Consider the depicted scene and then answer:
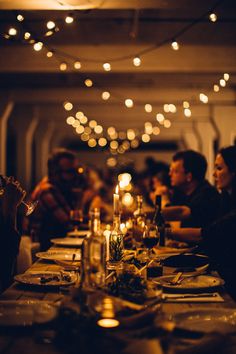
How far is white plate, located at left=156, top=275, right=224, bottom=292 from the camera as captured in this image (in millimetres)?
2565

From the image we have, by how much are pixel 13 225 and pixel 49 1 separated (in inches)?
117

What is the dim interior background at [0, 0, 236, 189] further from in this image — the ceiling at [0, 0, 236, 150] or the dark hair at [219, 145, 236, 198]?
the dark hair at [219, 145, 236, 198]

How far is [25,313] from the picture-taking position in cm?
213

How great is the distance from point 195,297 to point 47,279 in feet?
2.25

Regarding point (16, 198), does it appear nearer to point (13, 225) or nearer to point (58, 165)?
point (13, 225)

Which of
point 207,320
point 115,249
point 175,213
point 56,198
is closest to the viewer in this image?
point 207,320

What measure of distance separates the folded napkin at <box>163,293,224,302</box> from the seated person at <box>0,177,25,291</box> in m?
1.01

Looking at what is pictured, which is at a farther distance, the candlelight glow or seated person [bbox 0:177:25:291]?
seated person [bbox 0:177:25:291]

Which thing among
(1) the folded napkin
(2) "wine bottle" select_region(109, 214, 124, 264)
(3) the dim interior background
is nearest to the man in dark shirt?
(3) the dim interior background

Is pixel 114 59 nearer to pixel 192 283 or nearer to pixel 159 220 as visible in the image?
pixel 159 220

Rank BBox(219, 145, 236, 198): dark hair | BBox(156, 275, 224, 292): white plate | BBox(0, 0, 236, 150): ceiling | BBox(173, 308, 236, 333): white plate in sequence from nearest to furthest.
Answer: BBox(173, 308, 236, 333): white plate
BBox(156, 275, 224, 292): white plate
BBox(219, 145, 236, 198): dark hair
BBox(0, 0, 236, 150): ceiling

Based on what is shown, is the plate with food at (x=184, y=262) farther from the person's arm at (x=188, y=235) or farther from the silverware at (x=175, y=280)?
the person's arm at (x=188, y=235)

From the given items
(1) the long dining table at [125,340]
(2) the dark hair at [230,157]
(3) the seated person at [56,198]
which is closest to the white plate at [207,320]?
(1) the long dining table at [125,340]

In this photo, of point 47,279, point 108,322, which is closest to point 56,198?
point 47,279
